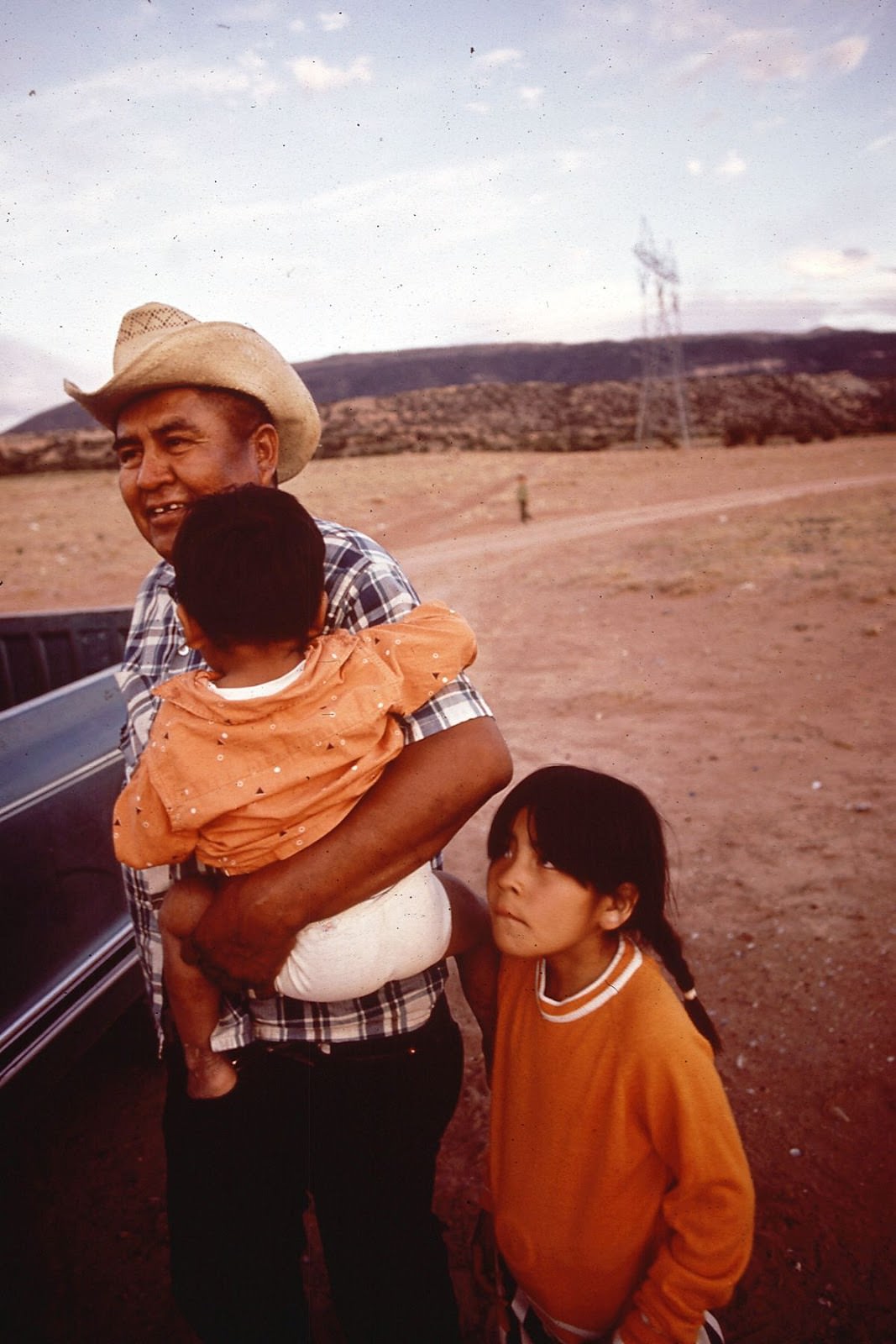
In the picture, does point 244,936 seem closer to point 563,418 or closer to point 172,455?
point 172,455

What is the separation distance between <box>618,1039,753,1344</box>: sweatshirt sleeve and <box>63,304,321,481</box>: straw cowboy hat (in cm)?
149

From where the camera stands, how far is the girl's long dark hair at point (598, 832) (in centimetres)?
144

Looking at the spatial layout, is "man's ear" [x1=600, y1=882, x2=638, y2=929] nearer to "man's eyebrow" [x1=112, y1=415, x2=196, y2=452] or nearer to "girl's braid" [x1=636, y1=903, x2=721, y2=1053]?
"girl's braid" [x1=636, y1=903, x2=721, y2=1053]

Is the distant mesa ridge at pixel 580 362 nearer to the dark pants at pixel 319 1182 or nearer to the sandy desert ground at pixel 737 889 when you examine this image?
the sandy desert ground at pixel 737 889

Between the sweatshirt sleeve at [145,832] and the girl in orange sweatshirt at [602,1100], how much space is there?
58 centimetres

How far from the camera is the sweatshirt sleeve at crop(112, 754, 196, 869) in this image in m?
1.28

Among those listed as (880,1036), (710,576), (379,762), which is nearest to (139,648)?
(379,762)

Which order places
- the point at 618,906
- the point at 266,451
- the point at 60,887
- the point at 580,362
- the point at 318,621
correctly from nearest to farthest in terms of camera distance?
1. the point at 318,621
2. the point at 618,906
3. the point at 266,451
4. the point at 60,887
5. the point at 580,362

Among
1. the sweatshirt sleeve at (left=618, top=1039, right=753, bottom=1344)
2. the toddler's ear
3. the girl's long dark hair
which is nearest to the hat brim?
the toddler's ear

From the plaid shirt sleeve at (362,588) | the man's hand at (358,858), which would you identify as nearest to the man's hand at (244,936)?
the man's hand at (358,858)

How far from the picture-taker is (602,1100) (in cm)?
141

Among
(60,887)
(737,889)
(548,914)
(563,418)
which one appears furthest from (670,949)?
(563,418)

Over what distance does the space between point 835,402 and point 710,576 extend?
56148 mm

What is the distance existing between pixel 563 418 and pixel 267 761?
5641 centimetres
